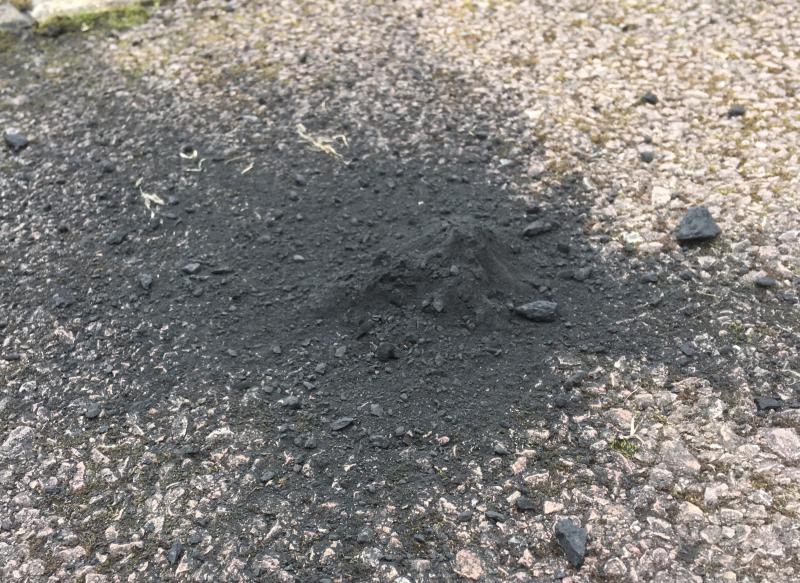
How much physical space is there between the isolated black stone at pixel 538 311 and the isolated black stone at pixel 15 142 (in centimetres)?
260

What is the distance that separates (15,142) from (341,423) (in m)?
2.42

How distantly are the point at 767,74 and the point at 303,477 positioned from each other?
3151mm

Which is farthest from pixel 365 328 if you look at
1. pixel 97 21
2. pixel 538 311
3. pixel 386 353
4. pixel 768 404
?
pixel 97 21

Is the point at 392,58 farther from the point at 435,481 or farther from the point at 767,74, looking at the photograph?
the point at 435,481

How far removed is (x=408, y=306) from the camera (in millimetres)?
3139

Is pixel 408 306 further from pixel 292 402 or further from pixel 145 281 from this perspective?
pixel 145 281

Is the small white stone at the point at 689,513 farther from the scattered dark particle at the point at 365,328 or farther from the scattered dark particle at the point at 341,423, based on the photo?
the scattered dark particle at the point at 365,328

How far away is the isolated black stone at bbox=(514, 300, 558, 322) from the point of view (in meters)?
3.10

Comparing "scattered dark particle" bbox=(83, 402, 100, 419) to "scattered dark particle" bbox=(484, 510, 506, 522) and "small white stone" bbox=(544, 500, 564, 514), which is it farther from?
"small white stone" bbox=(544, 500, 564, 514)

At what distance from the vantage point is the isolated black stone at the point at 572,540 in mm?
2455

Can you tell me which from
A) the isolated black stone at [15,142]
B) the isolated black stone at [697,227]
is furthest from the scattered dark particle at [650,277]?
the isolated black stone at [15,142]

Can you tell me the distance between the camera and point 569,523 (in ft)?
8.30

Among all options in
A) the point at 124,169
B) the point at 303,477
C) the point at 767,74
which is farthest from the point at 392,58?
the point at 303,477

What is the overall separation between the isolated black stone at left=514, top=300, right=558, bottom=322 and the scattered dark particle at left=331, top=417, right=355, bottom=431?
0.75 meters
